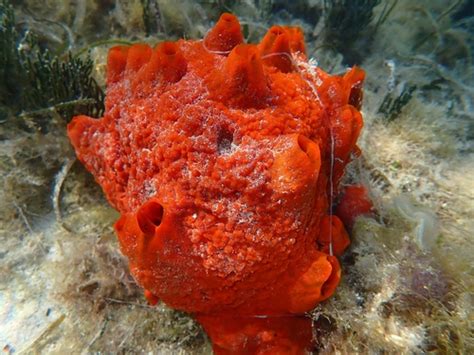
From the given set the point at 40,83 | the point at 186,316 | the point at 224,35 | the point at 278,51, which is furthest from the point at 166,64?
the point at 186,316

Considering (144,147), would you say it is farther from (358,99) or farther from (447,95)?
(447,95)

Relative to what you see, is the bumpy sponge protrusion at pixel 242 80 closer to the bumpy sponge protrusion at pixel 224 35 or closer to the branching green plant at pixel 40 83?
the bumpy sponge protrusion at pixel 224 35

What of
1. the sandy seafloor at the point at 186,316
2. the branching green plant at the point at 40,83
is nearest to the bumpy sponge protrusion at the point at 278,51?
the sandy seafloor at the point at 186,316

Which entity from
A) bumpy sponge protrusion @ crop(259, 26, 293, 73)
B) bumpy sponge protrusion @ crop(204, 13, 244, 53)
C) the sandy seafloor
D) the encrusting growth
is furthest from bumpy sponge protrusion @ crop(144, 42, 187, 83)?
the sandy seafloor

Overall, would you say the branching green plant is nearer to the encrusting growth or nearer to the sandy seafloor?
the sandy seafloor

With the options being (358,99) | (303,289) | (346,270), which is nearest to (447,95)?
(358,99)
